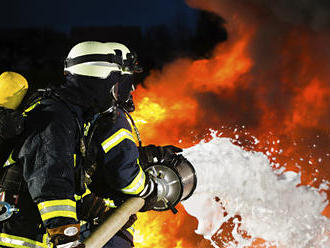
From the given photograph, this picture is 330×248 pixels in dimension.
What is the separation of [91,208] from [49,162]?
0.92 metres

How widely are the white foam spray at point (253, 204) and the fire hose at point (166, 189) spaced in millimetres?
958

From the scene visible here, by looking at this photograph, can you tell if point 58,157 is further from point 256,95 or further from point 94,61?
point 256,95

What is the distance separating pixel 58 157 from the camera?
197cm

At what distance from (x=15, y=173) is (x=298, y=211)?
4.07 m

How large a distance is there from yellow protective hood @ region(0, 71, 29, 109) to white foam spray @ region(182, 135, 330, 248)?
2617 millimetres

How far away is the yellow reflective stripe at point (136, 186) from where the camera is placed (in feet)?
8.29

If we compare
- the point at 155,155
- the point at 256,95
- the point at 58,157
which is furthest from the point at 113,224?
the point at 256,95

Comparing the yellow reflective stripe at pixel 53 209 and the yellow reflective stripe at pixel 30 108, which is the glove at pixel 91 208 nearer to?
the yellow reflective stripe at pixel 53 209

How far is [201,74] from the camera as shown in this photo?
23.5 feet

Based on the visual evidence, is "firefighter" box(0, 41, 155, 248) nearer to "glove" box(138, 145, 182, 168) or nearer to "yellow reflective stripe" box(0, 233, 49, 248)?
"yellow reflective stripe" box(0, 233, 49, 248)

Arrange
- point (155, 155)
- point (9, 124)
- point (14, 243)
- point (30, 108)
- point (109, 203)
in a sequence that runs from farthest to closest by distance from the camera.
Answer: point (155, 155) < point (109, 203) < point (30, 108) < point (14, 243) < point (9, 124)

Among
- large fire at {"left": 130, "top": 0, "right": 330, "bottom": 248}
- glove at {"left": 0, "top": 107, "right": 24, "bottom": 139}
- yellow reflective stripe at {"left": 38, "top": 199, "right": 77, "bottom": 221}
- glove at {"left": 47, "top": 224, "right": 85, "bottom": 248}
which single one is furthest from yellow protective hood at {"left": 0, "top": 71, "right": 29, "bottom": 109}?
large fire at {"left": 130, "top": 0, "right": 330, "bottom": 248}

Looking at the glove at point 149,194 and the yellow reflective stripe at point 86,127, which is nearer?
the yellow reflective stripe at point 86,127

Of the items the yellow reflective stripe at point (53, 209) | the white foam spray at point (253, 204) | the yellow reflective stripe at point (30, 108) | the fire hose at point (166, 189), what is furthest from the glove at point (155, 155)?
the yellow reflective stripe at point (53, 209)
